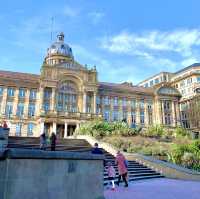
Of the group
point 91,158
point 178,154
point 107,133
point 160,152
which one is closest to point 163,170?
point 178,154

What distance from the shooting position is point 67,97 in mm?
57688

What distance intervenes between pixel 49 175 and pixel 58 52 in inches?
2818

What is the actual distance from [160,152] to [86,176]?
18.0 metres

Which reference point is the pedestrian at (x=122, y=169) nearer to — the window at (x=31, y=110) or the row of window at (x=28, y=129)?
the row of window at (x=28, y=129)

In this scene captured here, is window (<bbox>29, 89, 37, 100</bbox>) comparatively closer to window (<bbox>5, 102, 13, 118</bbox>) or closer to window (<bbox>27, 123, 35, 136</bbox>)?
window (<bbox>5, 102, 13, 118</bbox>)

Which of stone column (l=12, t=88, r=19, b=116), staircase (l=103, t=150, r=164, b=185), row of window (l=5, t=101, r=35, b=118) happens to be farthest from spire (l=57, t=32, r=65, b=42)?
staircase (l=103, t=150, r=164, b=185)

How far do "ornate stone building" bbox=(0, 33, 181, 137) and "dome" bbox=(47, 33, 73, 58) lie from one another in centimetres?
1620

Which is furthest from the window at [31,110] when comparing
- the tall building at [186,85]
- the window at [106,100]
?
the tall building at [186,85]

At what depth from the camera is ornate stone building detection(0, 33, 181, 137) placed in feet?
167

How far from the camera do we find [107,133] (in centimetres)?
3322

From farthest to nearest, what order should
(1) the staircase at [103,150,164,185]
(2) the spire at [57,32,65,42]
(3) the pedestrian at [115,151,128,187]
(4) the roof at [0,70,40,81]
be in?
(2) the spire at [57,32,65,42] < (4) the roof at [0,70,40,81] < (1) the staircase at [103,150,164,185] < (3) the pedestrian at [115,151,128,187]

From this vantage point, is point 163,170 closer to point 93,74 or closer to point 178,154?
point 178,154

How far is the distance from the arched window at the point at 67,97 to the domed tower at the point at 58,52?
1775cm

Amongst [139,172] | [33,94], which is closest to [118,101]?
[33,94]
